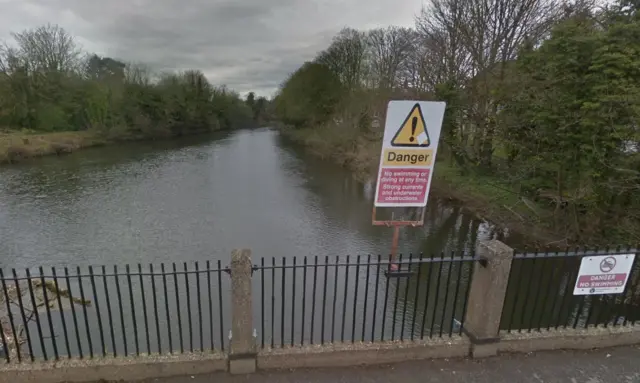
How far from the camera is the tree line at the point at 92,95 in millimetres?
33562

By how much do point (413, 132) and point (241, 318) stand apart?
287 cm

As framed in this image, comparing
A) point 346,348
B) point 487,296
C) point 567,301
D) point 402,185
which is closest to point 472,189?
point 567,301

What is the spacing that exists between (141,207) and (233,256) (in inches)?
598

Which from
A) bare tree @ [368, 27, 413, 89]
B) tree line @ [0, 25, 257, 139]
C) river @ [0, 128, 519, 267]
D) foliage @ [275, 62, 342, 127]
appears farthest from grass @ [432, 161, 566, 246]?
tree line @ [0, 25, 257, 139]

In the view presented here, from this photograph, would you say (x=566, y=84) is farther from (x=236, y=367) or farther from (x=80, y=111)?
(x=80, y=111)

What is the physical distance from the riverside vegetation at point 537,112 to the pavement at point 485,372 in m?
5.62

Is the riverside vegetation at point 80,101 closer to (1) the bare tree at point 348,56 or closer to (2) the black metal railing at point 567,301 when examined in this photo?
(1) the bare tree at point 348,56

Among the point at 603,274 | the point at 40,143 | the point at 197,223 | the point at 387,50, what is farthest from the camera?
the point at 387,50

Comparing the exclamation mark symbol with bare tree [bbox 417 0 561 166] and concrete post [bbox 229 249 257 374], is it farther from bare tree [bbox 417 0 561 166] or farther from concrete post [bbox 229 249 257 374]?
bare tree [bbox 417 0 561 166]

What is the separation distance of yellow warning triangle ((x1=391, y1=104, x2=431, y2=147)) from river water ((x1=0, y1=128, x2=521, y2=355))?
267 cm

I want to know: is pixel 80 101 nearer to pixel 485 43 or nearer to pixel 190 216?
pixel 190 216

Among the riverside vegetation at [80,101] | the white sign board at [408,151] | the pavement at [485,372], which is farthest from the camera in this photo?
the riverside vegetation at [80,101]

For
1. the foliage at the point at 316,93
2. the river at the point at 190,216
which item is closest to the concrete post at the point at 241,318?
the river at the point at 190,216

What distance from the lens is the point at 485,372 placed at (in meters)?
3.49
